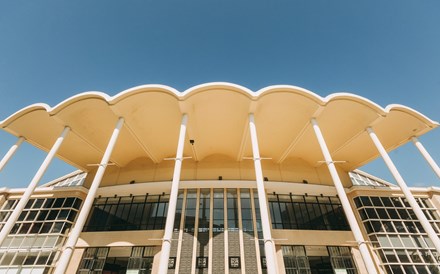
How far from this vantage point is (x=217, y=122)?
14383 millimetres

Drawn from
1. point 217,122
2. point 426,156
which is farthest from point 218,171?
point 426,156

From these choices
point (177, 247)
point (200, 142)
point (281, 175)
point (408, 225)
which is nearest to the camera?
point (177, 247)

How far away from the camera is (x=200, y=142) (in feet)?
52.9

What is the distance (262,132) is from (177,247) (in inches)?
363

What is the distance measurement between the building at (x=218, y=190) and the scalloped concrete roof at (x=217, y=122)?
0.08m

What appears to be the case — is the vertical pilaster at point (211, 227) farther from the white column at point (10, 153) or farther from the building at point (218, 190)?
the white column at point (10, 153)

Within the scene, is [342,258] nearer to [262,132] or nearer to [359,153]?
[359,153]

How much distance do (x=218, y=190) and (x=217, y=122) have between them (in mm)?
5080

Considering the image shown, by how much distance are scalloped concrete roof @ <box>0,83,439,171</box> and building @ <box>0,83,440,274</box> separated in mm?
81

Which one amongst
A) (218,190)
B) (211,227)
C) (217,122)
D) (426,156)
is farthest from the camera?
(218,190)

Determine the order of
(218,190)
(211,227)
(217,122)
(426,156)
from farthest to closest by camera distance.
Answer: (218,190) → (217,122) → (211,227) → (426,156)

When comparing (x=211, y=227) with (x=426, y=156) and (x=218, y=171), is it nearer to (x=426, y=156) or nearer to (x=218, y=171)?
(x=218, y=171)

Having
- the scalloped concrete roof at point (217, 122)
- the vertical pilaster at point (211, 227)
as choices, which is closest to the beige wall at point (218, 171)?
the scalloped concrete roof at point (217, 122)

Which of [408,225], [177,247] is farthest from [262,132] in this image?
[408,225]
